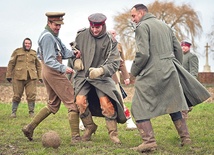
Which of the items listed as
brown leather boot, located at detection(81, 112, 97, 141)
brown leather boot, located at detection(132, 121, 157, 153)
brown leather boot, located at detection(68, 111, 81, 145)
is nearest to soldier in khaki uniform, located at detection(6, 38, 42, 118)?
brown leather boot, located at detection(81, 112, 97, 141)

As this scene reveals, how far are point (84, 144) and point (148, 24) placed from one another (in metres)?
2.22

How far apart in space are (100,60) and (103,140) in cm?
147

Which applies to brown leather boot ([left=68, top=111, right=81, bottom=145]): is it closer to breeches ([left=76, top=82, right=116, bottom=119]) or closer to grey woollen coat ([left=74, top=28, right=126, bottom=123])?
breeches ([left=76, top=82, right=116, bottom=119])

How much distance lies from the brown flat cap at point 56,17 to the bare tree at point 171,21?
4549cm

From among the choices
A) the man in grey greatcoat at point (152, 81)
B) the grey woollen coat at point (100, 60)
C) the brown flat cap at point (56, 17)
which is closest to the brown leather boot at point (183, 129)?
the man in grey greatcoat at point (152, 81)

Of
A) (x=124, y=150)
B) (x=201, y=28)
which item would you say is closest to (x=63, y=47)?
(x=124, y=150)

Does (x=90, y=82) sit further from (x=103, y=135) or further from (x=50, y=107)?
(x=103, y=135)

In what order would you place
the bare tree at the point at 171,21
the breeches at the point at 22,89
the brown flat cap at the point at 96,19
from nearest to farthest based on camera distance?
1. the brown flat cap at the point at 96,19
2. the breeches at the point at 22,89
3. the bare tree at the point at 171,21

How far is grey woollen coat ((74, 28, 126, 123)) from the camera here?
30.2ft

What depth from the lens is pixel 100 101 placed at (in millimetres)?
9242

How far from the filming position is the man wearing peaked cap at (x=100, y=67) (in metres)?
9.18

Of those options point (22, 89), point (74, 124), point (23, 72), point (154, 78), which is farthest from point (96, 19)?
point (22, 89)

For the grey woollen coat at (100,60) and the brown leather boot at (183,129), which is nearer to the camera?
the brown leather boot at (183,129)

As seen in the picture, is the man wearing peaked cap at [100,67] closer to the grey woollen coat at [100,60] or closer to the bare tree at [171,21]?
the grey woollen coat at [100,60]
